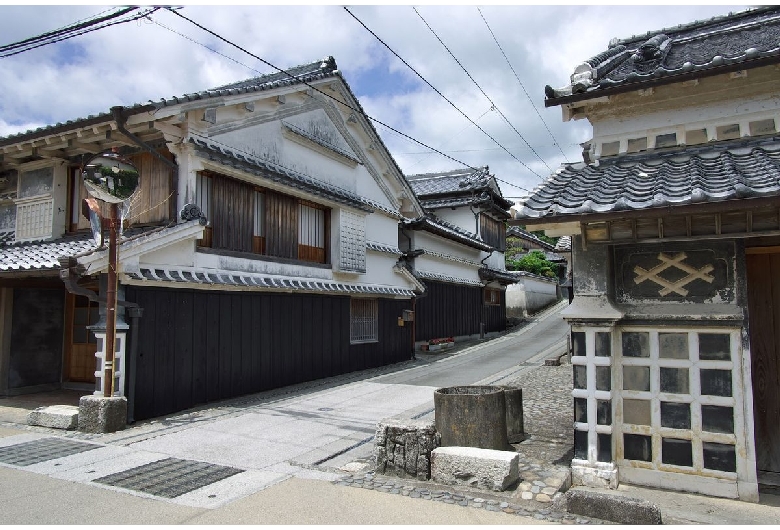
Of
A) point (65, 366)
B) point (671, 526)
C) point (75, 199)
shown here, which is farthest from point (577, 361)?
point (65, 366)

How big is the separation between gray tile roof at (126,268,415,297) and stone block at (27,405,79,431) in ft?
8.56

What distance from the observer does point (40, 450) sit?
7949 millimetres

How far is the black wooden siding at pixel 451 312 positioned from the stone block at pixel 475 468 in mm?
15582

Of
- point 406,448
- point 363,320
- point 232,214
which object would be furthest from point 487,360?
point 406,448

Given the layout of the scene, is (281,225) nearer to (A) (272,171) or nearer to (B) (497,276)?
(A) (272,171)

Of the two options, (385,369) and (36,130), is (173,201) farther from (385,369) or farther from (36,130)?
(385,369)

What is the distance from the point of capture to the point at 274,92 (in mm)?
13602

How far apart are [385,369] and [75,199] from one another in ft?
35.4

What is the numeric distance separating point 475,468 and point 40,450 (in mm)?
6601

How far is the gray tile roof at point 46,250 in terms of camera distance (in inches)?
389

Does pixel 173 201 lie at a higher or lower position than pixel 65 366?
higher

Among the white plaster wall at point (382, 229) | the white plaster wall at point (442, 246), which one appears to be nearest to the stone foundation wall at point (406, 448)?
the white plaster wall at point (382, 229)

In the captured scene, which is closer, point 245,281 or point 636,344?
point 636,344

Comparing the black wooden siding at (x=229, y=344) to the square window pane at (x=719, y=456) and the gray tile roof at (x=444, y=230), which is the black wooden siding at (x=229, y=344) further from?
the square window pane at (x=719, y=456)
